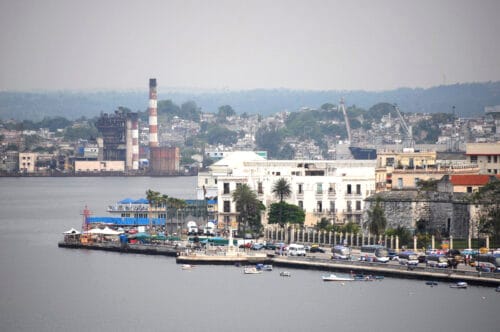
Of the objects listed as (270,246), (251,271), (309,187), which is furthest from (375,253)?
(309,187)

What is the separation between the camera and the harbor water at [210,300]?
173 ft

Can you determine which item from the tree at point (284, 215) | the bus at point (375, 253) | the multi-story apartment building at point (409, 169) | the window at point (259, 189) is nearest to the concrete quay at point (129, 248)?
the tree at point (284, 215)

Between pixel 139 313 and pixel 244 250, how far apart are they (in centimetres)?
1407

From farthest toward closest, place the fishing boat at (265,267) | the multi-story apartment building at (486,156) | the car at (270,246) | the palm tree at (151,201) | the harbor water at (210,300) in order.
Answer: the palm tree at (151,201)
the multi-story apartment building at (486,156)
the car at (270,246)
the fishing boat at (265,267)
the harbor water at (210,300)

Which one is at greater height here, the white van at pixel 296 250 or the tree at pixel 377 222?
the tree at pixel 377 222

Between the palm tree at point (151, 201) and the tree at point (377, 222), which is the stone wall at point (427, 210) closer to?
the tree at point (377, 222)

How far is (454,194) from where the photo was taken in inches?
2709

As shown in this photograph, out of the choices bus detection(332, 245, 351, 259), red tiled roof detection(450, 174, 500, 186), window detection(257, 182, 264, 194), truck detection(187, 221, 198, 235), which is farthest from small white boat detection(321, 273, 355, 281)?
window detection(257, 182, 264, 194)

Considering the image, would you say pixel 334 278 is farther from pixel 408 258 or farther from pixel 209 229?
pixel 209 229

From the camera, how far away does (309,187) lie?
253 ft

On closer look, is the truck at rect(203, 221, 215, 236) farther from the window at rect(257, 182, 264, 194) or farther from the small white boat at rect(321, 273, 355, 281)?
the small white boat at rect(321, 273, 355, 281)

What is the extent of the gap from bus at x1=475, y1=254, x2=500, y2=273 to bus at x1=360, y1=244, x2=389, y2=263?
3.95 m

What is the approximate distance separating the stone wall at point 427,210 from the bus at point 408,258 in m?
4.51

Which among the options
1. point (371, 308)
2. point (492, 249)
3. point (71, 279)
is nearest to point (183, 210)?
point (71, 279)
